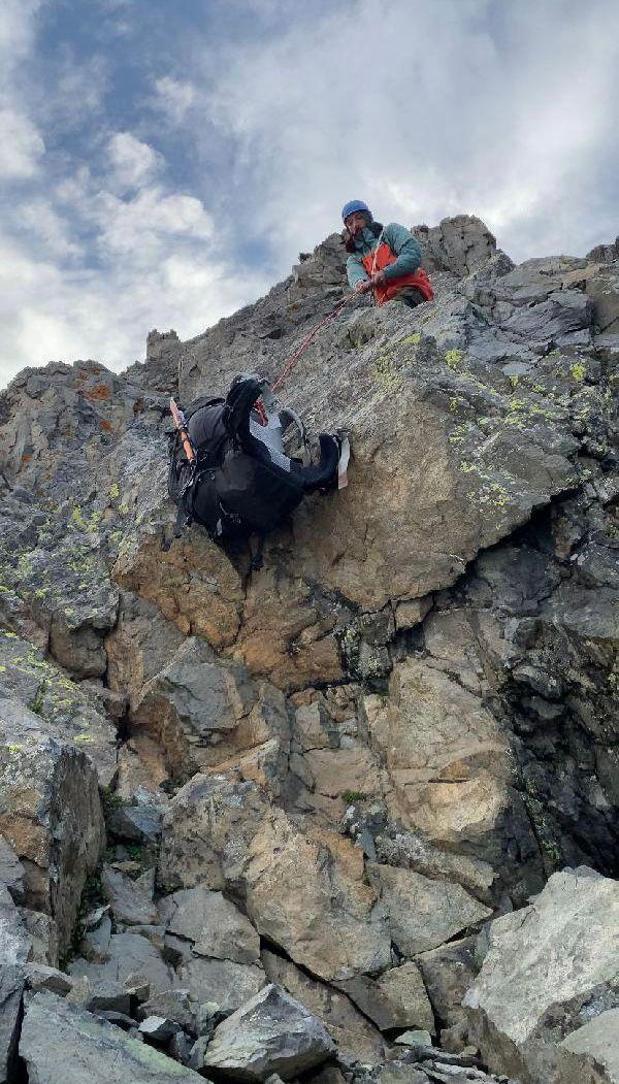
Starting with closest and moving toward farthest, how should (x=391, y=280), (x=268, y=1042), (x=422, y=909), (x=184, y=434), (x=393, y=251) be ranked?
1. (x=268, y=1042)
2. (x=422, y=909)
3. (x=184, y=434)
4. (x=391, y=280)
5. (x=393, y=251)

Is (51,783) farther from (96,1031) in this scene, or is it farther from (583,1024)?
(583,1024)

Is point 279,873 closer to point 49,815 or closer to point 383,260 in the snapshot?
point 49,815

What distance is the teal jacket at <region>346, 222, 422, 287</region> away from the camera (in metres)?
14.8

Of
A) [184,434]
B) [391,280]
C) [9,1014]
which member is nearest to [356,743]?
[184,434]

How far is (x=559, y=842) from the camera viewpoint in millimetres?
9180

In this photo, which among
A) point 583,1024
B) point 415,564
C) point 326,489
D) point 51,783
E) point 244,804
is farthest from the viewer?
point 326,489

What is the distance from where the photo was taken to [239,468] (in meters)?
10.6

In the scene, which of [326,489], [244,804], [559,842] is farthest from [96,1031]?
[326,489]

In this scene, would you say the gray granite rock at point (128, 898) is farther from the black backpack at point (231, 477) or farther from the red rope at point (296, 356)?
the red rope at point (296, 356)

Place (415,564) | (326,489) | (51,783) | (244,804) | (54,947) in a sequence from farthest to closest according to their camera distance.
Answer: (326,489) < (415,564) < (244,804) < (51,783) < (54,947)

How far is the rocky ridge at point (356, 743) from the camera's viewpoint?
6.27 metres

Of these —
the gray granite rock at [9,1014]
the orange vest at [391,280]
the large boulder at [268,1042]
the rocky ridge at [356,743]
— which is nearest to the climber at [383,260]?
the orange vest at [391,280]

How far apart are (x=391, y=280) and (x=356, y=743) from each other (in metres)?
9.55

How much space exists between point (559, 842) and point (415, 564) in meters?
4.12
